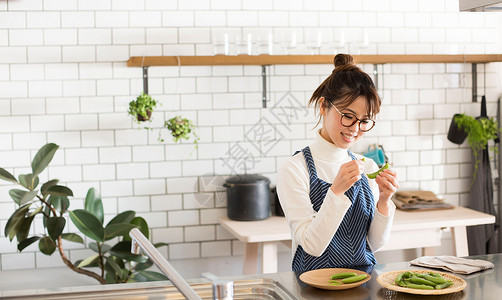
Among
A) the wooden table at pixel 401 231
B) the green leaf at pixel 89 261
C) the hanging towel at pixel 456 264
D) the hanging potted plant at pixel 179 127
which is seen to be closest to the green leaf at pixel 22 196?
the green leaf at pixel 89 261

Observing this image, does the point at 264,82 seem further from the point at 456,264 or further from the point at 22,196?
the point at 456,264

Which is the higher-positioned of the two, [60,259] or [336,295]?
[336,295]

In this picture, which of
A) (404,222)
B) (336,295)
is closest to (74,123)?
(404,222)

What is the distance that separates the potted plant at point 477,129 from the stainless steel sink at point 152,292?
2.94 m

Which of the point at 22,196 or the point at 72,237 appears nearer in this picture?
the point at 22,196

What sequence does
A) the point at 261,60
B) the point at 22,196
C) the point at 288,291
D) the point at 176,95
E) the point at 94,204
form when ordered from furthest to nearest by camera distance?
the point at 176,95
the point at 261,60
the point at 94,204
the point at 22,196
the point at 288,291

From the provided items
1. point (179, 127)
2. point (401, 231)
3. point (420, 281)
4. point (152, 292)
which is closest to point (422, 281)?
point (420, 281)

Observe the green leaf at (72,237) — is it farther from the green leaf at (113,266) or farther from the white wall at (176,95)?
the white wall at (176,95)

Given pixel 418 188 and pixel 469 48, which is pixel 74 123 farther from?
pixel 469 48

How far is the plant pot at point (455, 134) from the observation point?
480 cm

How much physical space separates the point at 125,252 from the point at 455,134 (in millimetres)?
2502

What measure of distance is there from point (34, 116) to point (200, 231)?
1.33 metres

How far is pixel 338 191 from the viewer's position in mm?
2324

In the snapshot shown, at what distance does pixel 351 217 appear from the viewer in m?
2.59
